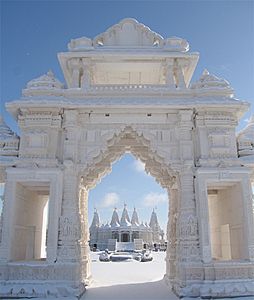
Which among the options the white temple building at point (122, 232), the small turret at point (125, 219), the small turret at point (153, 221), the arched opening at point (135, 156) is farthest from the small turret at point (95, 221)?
the arched opening at point (135, 156)

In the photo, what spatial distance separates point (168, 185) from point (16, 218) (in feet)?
20.1

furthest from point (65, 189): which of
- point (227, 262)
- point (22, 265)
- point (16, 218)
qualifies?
point (227, 262)

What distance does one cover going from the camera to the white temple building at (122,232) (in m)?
48.4

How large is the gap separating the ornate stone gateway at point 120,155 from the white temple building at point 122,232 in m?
37.0

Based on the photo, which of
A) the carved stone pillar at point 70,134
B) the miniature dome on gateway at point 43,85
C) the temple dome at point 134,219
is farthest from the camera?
the temple dome at point 134,219

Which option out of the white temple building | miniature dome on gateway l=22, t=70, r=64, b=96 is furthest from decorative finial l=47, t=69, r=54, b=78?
the white temple building

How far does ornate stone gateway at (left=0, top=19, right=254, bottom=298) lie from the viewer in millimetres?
9461

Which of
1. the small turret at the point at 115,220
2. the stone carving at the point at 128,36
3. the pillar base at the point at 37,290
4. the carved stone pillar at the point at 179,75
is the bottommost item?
the pillar base at the point at 37,290

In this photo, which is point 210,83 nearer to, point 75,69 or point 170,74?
point 170,74

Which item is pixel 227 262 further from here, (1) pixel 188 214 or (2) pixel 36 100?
(2) pixel 36 100

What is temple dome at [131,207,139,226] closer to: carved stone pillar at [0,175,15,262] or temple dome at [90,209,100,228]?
temple dome at [90,209,100,228]

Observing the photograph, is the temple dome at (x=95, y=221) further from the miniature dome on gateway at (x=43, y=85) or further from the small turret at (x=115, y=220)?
the miniature dome on gateway at (x=43, y=85)

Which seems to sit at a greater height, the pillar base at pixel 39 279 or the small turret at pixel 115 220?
the small turret at pixel 115 220

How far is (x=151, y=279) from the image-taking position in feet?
45.4
